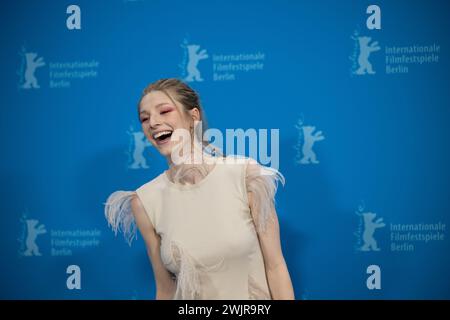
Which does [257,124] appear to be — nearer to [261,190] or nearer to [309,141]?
[309,141]

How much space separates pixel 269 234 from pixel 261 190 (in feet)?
0.50

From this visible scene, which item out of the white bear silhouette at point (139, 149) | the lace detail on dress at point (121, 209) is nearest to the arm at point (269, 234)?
the lace detail on dress at point (121, 209)

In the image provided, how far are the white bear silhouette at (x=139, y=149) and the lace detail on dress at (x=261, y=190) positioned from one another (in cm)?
79

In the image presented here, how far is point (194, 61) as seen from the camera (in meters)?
2.31

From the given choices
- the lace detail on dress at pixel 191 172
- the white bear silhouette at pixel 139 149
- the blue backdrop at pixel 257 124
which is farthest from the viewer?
the white bear silhouette at pixel 139 149

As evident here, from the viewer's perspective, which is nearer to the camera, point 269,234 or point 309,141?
point 269,234

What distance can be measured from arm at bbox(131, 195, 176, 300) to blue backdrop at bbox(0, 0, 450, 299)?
58 cm

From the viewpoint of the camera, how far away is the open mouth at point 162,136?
5.63ft

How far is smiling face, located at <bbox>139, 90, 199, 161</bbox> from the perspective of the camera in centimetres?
171

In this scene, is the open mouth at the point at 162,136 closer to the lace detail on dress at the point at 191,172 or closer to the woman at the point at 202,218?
the woman at the point at 202,218

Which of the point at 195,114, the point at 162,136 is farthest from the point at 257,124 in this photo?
the point at 162,136

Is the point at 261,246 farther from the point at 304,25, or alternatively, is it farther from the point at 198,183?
the point at 304,25

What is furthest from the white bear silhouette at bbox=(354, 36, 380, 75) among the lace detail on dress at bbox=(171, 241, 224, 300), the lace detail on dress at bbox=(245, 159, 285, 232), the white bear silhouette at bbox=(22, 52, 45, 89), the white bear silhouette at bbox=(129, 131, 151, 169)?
the white bear silhouette at bbox=(22, 52, 45, 89)

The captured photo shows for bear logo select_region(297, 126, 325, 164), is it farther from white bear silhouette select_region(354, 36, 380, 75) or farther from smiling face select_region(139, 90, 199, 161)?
smiling face select_region(139, 90, 199, 161)
